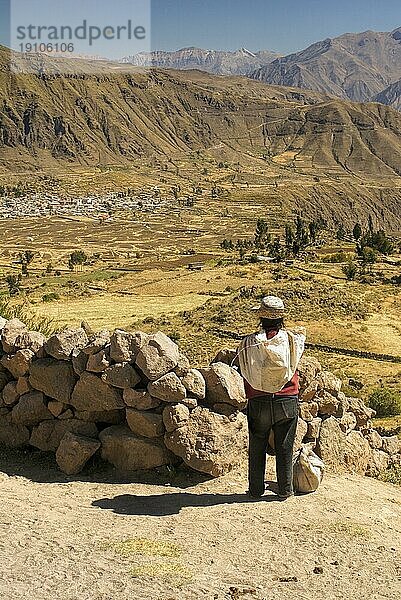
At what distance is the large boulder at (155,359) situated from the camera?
9.43 m

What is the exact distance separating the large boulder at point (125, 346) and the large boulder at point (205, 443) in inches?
48.6

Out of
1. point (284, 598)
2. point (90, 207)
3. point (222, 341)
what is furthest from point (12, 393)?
point (90, 207)

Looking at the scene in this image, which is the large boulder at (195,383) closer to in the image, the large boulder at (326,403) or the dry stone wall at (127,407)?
the dry stone wall at (127,407)

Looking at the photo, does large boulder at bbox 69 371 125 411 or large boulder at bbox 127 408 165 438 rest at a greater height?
large boulder at bbox 69 371 125 411

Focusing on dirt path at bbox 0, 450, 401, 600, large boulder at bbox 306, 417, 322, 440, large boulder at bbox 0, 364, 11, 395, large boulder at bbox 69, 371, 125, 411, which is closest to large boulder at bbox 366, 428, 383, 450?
large boulder at bbox 306, 417, 322, 440

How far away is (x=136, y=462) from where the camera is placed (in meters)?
9.69

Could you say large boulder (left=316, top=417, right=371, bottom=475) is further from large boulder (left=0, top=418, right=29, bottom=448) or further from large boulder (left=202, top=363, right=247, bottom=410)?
large boulder (left=0, top=418, right=29, bottom=448)

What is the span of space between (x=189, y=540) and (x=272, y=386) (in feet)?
6.77

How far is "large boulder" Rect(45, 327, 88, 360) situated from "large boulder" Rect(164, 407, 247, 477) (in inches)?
81.9

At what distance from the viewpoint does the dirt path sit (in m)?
6.21

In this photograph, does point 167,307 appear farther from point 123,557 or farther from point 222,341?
point 123,557

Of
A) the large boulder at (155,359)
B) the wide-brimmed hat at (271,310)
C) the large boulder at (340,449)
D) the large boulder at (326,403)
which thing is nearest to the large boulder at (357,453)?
the large boulder at (340,449)

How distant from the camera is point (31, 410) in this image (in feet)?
34.1

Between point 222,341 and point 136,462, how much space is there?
106ft
